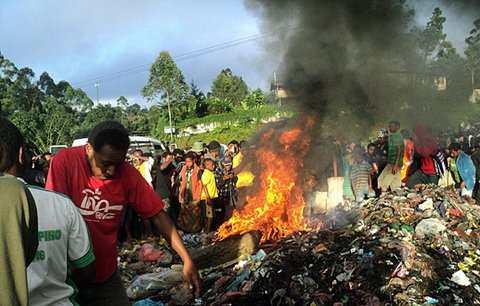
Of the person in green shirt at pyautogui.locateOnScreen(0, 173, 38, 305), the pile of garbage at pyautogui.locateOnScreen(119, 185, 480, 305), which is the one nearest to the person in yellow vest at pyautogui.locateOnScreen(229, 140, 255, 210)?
the pile of garbage at pyautogui.locateOnScreen(119, 185, 480, 305)

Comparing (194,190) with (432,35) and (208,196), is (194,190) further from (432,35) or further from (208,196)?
(432,35)

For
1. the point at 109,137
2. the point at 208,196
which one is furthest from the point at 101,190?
the point at 208,196

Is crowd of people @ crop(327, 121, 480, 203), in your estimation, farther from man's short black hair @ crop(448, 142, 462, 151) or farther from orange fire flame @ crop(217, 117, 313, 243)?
orange fire flame @ crop(217, 117, 313, 243)

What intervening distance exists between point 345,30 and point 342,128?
232 cm

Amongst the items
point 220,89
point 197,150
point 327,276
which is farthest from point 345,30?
point 220,89

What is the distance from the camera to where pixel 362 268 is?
202 inches

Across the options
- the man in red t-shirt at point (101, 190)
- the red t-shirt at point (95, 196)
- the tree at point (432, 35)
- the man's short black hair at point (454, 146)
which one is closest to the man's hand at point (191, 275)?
the man in red t-shirt at point (101, 190)

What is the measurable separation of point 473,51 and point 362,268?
6.17 m

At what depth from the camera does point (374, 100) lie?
981 centimetres

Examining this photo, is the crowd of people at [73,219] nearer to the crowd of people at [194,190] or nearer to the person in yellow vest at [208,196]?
the crowd of people at [194,190]

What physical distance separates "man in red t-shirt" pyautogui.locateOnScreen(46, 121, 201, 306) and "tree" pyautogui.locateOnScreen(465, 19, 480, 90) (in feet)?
25.3

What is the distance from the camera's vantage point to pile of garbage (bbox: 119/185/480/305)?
184 inches

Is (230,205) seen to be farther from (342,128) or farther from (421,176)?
(421,176)

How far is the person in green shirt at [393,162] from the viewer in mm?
9359
